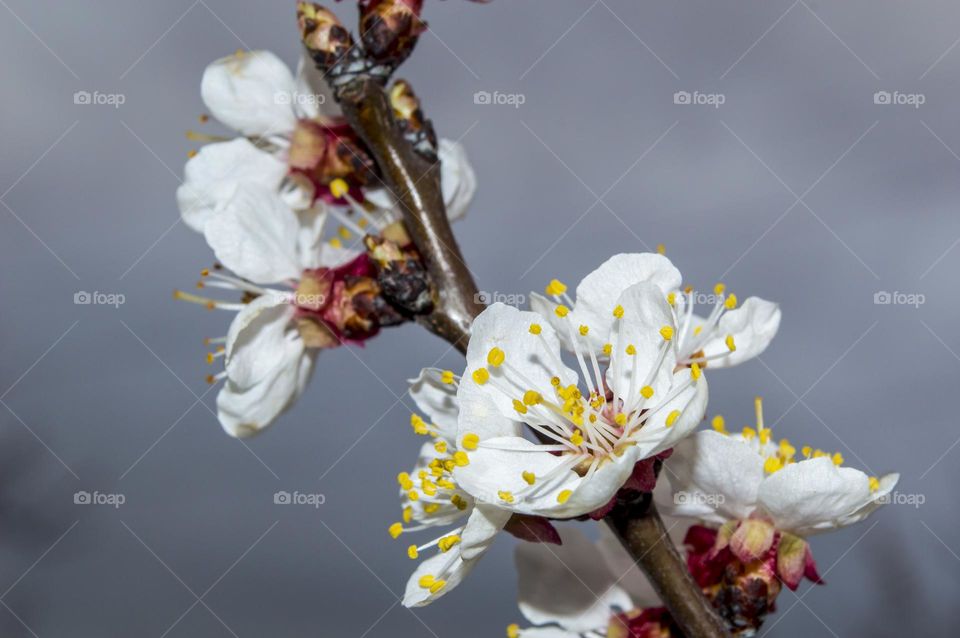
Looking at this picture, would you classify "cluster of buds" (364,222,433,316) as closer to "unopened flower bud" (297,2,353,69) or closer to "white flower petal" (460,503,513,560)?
"unopened flower bud" (297,2,353,69)

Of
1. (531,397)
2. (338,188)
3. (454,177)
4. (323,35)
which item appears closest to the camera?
(531,397)

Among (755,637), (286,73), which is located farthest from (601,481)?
(286,73)

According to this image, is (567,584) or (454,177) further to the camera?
(454,177)

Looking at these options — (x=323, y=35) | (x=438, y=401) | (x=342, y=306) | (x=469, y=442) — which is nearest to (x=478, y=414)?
(x=469, y=442)

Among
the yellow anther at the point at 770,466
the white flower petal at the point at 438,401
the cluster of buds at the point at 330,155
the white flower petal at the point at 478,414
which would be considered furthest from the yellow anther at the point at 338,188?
the yellow anther at the point at 770,466

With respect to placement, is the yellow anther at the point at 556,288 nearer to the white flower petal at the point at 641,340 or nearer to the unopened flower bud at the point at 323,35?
the white flower petal at the point at 641,340

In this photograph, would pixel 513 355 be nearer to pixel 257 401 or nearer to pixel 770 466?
pixel 770 466
